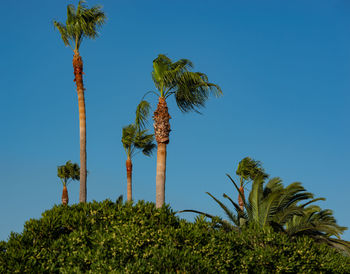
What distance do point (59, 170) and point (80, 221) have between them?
31763 millimetres

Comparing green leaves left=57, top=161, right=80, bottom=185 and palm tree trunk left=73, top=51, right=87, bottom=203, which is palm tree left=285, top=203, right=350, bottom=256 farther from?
green leaves left=57, top=161, right=80, bottom=185

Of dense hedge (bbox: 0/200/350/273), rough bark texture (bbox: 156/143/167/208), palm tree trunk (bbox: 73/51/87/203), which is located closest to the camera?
dense hedge (bbox: 0/200/350/273)

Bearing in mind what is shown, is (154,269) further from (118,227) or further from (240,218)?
(240,218)

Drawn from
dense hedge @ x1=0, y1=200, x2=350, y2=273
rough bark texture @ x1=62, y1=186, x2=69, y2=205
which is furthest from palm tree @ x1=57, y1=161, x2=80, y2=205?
dense hedge @ x1=0, y1=200, x2=350, y2=273

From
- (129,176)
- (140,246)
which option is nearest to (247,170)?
(129,176)

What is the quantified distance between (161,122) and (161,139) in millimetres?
830

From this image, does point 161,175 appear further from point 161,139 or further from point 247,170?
point 247,170

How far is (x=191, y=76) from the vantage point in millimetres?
20812

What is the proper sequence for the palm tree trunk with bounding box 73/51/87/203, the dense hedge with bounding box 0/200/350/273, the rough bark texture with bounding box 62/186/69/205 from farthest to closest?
the rough bark texture with bounding box 62/186/69/205 < the palm tree trunk with bounding box 73/51/87/203 < the dense hedge with bounding box 0/200/350/273

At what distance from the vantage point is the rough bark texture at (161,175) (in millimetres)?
19041

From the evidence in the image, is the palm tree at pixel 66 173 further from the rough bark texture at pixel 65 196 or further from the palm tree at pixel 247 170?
the palm tree at pixel 247 170

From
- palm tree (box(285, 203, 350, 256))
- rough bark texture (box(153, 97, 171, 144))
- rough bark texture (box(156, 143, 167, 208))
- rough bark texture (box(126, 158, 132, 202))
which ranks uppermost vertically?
rough bark texture (box(126, 158, 132, 202))

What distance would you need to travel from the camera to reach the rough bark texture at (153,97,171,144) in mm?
19953

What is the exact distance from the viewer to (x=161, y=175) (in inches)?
763
